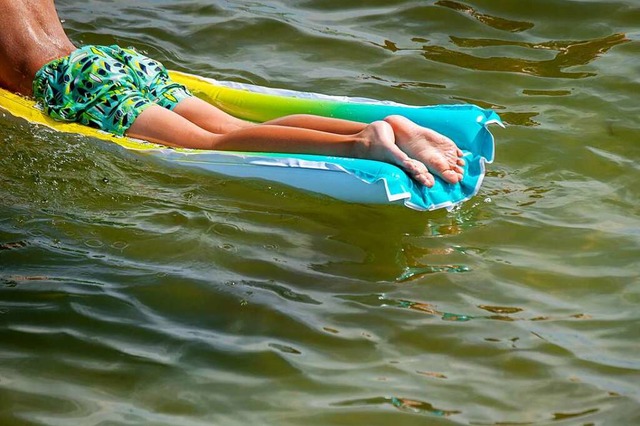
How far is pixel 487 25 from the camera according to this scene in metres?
6.79

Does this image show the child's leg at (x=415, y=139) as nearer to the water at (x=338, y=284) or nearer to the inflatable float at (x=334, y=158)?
the inflatable float at (x=334, y=158)

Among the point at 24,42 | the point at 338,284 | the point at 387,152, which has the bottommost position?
the point at 338,284

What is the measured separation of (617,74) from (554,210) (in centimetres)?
186

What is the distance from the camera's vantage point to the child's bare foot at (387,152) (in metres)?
4.19

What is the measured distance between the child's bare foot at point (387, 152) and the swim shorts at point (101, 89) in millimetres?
1220

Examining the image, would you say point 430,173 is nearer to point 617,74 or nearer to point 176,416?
point 176,416

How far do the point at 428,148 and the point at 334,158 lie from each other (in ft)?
1.40

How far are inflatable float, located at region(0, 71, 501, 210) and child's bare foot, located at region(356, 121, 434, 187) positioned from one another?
0.04 metres

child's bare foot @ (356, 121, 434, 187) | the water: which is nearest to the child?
child's bare foot @ (356, 121, 434, 187)

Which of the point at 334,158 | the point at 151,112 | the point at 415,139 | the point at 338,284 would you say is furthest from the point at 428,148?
the point at 151,112

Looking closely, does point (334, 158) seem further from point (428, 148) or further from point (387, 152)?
point (428, 148)

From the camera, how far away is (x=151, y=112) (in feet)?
15.7

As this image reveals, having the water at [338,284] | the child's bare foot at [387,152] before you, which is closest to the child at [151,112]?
the child's bare foot at [387,152]

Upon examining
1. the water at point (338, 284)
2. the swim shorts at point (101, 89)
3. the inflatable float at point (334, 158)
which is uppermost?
the swim shorts at point (101, 89)
